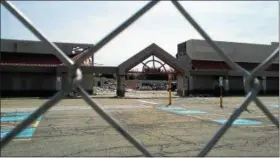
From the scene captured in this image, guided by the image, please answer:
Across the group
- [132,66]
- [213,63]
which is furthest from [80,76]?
[213,63]

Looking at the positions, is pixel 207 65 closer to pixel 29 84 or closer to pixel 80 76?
pixel 29 84

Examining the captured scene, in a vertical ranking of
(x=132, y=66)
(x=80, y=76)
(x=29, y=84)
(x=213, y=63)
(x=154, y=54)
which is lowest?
(x=80, y=76)

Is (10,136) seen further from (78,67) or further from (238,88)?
(238,88)

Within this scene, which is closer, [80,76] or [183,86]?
[80,76]

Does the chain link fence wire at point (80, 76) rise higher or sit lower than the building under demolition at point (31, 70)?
lower

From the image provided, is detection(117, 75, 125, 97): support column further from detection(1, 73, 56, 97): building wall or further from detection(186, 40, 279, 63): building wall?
detection(186, 40, 279, 63): building wall

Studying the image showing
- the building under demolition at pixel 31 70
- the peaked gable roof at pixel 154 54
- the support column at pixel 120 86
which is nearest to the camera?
the building under demolition at pixel 31 70

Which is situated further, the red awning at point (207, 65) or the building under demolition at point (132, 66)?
the red awning at point (207, 65)

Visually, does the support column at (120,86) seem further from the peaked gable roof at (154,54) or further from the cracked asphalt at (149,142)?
the cracked asphalt at (149,142)

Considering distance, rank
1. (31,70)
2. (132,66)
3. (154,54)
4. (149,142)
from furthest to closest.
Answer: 1. (154,54)
2. (132,66)
3. (31,70)
4. (149,142)

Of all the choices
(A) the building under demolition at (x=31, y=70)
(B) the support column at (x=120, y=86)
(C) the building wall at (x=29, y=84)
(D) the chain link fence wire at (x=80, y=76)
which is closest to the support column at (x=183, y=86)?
(B) the support column at (x=120, y=86)

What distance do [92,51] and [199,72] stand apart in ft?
155

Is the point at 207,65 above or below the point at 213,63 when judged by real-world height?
below

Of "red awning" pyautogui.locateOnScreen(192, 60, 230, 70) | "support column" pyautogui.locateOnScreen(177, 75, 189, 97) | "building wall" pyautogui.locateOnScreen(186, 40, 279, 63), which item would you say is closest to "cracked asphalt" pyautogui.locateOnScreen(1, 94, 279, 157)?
"support column" pyautogui.locateOnScreen(177, 75, 189, 97)
